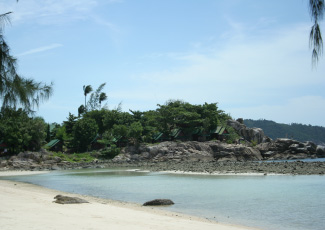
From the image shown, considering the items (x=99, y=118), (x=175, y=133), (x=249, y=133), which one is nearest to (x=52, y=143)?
(x=99, y=118)

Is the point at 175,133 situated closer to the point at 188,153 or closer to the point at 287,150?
the point at 188,153

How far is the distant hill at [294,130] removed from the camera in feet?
556

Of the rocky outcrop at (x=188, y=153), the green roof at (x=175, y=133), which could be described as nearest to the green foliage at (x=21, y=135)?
the rocky outcrop at (x=188, y=153)

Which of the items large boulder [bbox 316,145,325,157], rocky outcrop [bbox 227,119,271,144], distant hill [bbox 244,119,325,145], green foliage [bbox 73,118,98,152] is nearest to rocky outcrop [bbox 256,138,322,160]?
large boulder [bbox 316,145,325,157]

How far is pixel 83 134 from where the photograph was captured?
207 ft

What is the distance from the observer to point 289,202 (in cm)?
1725

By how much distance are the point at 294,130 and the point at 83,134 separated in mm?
143609

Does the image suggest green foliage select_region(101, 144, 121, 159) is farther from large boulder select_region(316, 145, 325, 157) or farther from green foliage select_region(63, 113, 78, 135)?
large boulder select_region(316, 145, 325, 157)

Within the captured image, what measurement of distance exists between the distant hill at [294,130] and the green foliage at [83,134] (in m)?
128

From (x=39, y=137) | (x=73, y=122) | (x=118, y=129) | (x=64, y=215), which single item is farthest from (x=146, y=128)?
(x=64, y=215)

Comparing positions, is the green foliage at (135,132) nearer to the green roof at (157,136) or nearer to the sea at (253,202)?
the green roof at (157,136)

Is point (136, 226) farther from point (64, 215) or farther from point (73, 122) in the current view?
point (73, 122)

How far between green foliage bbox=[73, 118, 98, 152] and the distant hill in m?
128

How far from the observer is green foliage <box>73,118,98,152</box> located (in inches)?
2489
